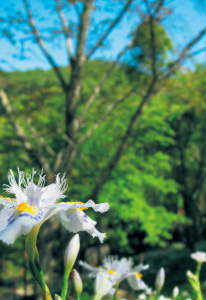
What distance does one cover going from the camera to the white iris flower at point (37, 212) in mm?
1105

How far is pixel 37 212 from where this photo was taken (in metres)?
1.21

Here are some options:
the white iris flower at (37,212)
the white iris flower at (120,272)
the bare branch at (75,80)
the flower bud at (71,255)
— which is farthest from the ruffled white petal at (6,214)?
the bare branch at (75,80)

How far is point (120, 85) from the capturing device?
15656 millimetres

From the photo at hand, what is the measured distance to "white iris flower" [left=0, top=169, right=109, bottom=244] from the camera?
1.11 meters

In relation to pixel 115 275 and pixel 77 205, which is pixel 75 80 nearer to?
pixel 115 275

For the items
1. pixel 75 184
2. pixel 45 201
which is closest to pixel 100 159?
pixel 75 184

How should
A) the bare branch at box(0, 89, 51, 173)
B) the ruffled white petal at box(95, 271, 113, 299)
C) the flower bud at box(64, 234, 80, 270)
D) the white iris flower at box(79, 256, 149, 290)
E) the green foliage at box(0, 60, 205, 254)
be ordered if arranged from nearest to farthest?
the flower bud at box(64, 234, 80, 270) < the ruffled white petal at box(95, 271, 113, 299) < the white iris flower at box(79, 256, 149, 290) < the bare branch at box(0, 89, 51, 173) < the green foliage at box(0, 60, 205, 254)

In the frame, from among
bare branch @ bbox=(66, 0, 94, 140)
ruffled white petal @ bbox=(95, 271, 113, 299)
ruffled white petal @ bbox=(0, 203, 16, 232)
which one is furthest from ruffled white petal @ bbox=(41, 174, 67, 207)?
bare branch @ bbox=(66, 0, 94, 140)

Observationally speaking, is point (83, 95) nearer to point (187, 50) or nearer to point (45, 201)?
point (187, 50)

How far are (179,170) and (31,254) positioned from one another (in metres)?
19.0

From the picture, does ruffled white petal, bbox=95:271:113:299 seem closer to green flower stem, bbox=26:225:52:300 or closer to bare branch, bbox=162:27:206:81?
green flower stem, bbox=26:225:52:300

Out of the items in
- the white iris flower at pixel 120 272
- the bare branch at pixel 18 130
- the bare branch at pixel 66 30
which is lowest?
the white iris flower at pixel 120 272

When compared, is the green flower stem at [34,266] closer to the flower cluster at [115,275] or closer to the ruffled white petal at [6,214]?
the ruffled white petal at [6,214]

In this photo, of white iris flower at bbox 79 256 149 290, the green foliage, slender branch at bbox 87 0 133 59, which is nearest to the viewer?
white iris flower at bbox 79 256 149 290
